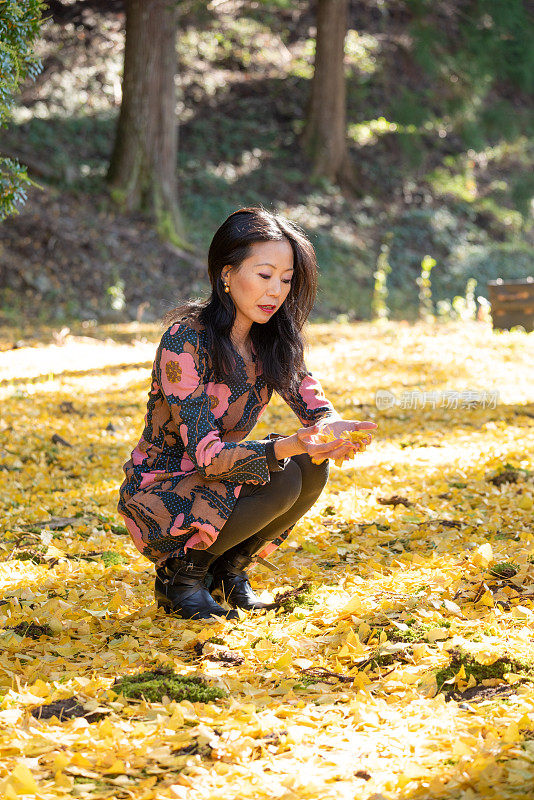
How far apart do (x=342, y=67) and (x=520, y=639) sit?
579 inches

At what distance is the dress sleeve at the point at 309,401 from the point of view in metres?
3.08

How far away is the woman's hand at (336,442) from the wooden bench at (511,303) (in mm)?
7868

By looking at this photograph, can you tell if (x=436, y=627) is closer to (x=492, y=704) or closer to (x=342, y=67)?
(x=492, y=704)

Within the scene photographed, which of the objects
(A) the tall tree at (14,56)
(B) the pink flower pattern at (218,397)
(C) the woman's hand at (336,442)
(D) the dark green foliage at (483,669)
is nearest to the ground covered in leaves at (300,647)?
(D) the dark green foliage at (483,669)

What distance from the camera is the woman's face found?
9.52ft

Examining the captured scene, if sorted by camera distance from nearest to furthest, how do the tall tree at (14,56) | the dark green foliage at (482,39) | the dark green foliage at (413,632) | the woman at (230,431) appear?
the dark green foliage at (413,632), the woman at (230,431), the tall tree at (14,56), the dark green foliage at (482,39)

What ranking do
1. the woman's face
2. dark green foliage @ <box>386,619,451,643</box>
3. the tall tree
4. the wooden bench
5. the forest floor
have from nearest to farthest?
dark green foliage @ <box>386,619,451,643</box> < the woman's face < the tall tree < the wooden bench < the forest floor

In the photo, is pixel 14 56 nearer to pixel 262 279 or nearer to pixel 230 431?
pixel 262 279

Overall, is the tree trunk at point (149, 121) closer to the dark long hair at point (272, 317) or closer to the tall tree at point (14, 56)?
the tall tree at point (14, 56)

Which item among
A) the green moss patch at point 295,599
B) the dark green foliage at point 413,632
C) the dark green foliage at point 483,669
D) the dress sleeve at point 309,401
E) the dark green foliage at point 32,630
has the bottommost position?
the dark green foliage at point 32,630

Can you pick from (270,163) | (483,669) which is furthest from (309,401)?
(270,163)

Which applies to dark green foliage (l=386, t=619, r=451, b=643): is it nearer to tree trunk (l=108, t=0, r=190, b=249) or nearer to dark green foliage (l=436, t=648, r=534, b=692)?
dark green foliage (l=436, t=648, r=534, b=692)

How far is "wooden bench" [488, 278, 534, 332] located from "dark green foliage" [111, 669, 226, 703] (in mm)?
8484

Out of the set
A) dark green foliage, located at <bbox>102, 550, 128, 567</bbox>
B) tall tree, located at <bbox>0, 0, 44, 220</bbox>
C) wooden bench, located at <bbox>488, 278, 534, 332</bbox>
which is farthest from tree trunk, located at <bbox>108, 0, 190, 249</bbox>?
dark green foliage, located at <bbox>102, 550, 128, 567</bbox>
